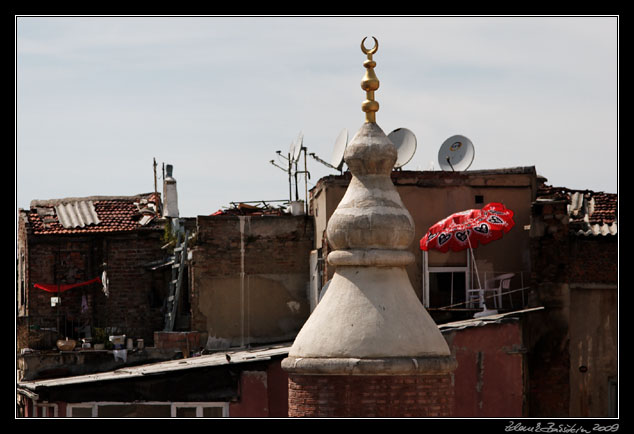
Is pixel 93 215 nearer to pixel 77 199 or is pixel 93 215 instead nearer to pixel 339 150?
pixel 77 199

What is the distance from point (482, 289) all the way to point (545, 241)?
5.10 feet

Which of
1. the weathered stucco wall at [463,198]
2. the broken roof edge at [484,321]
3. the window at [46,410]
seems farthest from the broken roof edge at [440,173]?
the window at [46,410]

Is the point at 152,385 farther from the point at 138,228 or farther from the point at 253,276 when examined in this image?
the point at 138,228

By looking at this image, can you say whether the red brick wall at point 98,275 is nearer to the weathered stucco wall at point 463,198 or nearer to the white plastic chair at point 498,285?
the weathered stucco wall at point 463,198

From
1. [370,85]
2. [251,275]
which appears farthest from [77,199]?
[370,85]

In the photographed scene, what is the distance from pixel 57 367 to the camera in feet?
98.9

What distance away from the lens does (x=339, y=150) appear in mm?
28812

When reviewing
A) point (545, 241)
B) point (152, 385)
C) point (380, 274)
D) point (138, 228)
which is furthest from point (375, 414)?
point (138, 228)

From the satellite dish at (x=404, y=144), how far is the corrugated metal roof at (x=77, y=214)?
456 inches

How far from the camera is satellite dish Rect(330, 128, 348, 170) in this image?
28562 mm

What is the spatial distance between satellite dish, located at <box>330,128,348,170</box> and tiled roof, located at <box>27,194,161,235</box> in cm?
920

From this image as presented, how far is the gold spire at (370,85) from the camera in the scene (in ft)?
51.5

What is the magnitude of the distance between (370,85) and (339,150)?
1311 cm

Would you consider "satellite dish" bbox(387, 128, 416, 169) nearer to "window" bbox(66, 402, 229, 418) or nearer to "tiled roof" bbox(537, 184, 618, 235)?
"tiled roof" bbox(537, 184, 618, 235)
